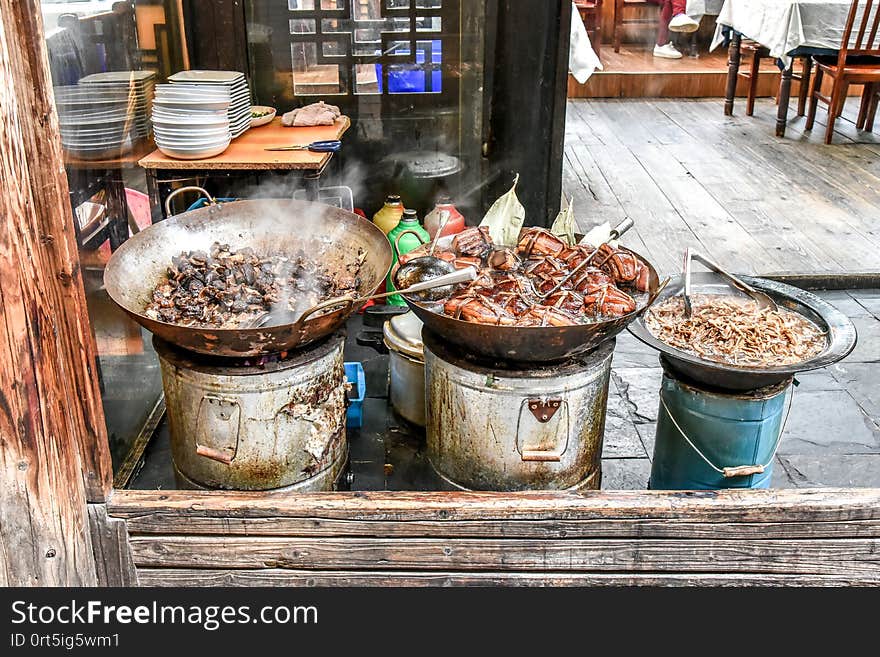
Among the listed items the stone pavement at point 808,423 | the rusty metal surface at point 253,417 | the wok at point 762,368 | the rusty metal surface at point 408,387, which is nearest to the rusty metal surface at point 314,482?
the rusty metal surface at point 253,417

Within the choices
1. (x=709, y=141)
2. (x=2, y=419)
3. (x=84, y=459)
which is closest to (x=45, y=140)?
(x=2, y=419)

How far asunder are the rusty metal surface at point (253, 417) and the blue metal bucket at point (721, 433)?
146cm

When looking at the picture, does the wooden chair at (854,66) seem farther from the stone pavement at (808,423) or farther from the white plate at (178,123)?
the white plate at (178,123)

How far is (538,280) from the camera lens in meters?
3.60

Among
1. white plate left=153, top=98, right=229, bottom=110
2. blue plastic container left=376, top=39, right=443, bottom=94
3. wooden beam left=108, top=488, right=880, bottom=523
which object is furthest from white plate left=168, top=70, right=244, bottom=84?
wooden beam left=108, top=488, right=880, bottom=523

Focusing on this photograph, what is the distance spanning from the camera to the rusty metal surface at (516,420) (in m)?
3.28

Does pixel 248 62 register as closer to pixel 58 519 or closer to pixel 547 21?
pixel 547 21

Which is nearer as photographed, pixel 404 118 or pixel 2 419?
pixel 2 419

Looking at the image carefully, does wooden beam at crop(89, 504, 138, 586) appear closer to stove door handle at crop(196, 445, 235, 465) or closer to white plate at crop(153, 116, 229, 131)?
stove door handle at crop(196, 445, 235, 465)

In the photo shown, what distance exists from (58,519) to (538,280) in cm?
207

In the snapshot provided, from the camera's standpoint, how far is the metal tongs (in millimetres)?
3611

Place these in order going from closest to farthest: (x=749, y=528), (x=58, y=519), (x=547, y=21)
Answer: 1. (x=58, y=519)
2. (x=749, y=528)
3. (x=547, y=21)

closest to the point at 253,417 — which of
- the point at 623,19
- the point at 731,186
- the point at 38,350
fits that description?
the point at 38,350

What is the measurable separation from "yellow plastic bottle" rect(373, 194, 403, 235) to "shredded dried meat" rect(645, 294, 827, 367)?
7.68 ft
